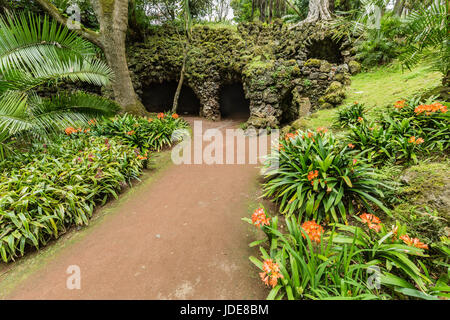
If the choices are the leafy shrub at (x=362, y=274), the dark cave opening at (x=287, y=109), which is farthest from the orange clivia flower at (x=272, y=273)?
the dark cave opening at (x=287, y=109)

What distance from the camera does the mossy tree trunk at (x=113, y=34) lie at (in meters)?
6.08

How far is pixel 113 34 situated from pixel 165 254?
763cm

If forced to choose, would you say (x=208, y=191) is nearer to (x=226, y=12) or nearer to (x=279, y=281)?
(x=279, y=281)

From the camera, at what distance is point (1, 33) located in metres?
3.19

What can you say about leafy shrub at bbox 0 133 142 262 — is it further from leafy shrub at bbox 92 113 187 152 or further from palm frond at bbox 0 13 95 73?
palm frond at bbox 0 13 95 73

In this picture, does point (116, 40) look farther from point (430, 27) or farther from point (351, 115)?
point (430, 27)

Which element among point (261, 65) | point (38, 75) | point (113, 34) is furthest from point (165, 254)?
point (261, 65)

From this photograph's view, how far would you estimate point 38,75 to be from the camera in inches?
140

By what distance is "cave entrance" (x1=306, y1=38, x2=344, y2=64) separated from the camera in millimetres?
7912

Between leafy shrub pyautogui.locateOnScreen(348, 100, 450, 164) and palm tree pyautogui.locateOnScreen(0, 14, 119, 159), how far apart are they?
595 centimetres

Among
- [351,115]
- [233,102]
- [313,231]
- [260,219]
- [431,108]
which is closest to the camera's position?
[313,231]

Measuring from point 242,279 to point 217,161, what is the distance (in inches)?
132

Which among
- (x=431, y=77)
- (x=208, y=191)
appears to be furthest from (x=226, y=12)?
(x=208, y=191)

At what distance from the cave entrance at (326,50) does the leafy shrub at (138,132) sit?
282 inches
